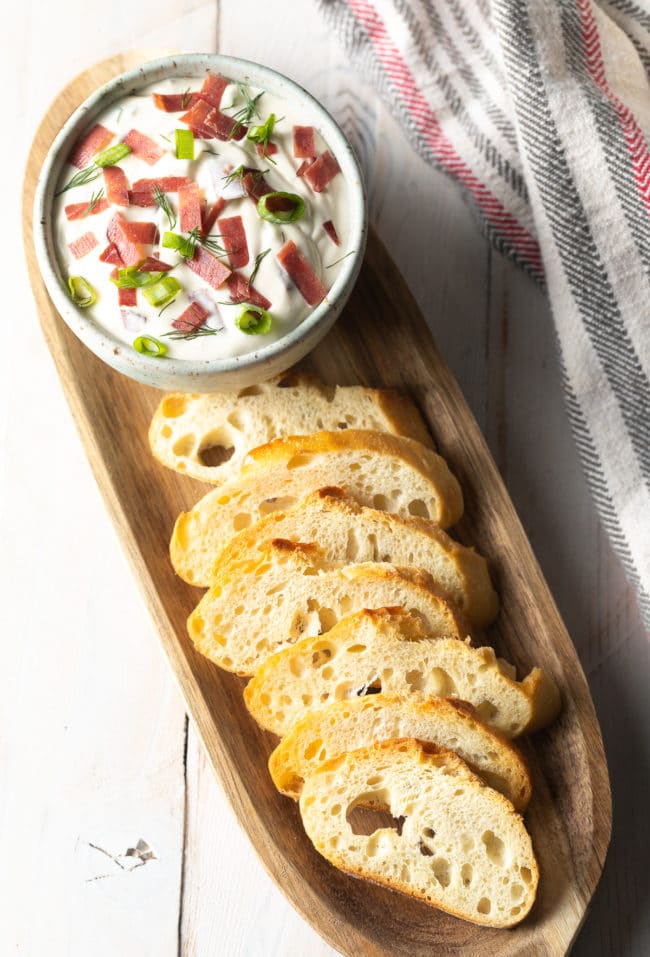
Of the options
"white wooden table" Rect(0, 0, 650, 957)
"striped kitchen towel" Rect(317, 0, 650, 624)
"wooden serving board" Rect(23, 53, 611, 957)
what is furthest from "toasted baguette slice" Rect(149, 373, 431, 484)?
"striped kitchen towel" Rect(317, 0, 650, 624)

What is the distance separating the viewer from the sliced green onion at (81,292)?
8.18 ft

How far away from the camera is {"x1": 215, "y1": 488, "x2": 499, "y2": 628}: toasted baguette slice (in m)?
2.63

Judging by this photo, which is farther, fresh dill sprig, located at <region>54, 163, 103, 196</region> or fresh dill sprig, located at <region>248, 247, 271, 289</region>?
fresh dill sprig, located at <region>54, 163, 103, 196</region>

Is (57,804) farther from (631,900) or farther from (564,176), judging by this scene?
(564,176)

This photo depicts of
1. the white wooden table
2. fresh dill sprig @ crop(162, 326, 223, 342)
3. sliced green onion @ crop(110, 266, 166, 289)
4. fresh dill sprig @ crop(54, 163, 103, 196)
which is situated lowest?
the white wooden table

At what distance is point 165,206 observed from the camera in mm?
2438

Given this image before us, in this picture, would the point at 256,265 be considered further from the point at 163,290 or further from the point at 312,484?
the point at 312,484

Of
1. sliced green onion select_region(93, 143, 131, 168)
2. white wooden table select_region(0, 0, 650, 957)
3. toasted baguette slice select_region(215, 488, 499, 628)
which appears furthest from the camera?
white wooden table select_region(0, 0, 650, 957)

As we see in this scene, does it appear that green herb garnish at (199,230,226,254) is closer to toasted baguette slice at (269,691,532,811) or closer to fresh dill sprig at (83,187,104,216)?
fresh dill sprig at (83,187,104,216)

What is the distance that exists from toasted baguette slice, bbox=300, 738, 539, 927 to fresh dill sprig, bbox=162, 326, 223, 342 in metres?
1.04

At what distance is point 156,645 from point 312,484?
2.51ft

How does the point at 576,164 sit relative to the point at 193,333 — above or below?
above

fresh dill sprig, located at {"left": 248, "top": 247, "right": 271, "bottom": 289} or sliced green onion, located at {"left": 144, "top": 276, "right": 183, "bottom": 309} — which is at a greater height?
fresh dill sprig, located at {"left": 248, "top": 247, "right": 271, "bottom": 289}

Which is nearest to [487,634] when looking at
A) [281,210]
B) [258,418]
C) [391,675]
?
[391,675]
